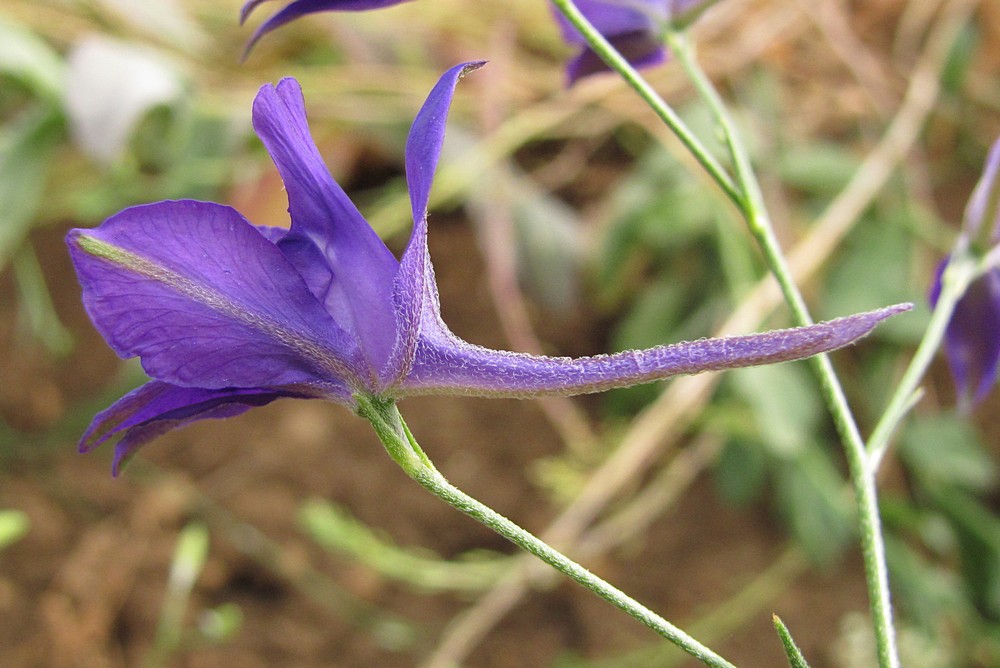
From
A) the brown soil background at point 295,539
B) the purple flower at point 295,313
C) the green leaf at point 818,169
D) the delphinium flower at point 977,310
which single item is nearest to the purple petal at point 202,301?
the purple flower at point 295,313

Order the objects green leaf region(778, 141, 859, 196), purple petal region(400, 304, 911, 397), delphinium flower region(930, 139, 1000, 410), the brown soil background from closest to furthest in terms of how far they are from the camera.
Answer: purple petal region(400, 304, 911, 397) → delphinium flower region(930, 139, 1000, 410) → the brown soil background → green leaf region(778, 141, 859, 196)

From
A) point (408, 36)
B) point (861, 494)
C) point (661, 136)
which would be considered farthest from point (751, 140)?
point (861, 494)

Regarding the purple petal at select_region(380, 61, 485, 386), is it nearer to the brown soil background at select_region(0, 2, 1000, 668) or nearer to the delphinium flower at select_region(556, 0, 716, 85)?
the delphinium flower at select_region(556, 0, 716, 85)

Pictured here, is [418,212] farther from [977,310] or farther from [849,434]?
[977,310]

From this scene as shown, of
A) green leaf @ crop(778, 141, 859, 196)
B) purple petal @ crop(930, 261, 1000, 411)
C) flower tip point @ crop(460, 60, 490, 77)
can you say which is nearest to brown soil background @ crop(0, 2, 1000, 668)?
green leaf @ crop(778, 141, 859, 196)

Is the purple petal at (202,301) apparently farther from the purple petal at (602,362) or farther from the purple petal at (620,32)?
the purple petal at (620,32)

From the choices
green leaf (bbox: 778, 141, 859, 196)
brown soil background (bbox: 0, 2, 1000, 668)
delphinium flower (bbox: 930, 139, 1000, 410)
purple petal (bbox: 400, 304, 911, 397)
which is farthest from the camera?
Result: green leaf (bbox: 778, 141, 859, 196)

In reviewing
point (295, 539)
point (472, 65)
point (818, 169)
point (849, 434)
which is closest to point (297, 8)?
point (472, 65)

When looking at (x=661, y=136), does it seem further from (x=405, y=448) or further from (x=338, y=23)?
(x=405, y=448)
